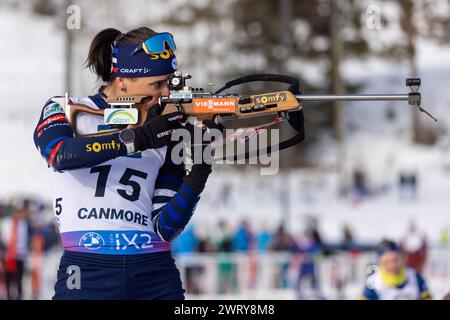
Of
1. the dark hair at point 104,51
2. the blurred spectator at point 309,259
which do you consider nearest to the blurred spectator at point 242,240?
the blurred spectator at point 309,259

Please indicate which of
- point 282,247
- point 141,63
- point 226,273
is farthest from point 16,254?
point 141,63

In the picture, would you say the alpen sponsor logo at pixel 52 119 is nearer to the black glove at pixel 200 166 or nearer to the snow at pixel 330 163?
the black glove at pixel 200 166

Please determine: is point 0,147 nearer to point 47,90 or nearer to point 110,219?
point 47,90

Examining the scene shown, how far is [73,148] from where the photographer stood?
493 centimetres

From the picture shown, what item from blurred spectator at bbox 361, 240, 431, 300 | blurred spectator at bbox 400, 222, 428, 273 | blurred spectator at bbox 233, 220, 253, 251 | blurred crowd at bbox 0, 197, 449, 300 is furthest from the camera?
blurred spectator at bbox 233, 220, 253, 251

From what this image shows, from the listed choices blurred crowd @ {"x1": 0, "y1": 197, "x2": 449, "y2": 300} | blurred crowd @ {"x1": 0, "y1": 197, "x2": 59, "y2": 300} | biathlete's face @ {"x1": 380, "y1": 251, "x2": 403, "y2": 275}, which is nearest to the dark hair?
biathlete's face @ {"x1": 380, "y1": 251, "x2": 403, "y2": 275}

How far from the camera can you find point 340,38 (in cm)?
5284

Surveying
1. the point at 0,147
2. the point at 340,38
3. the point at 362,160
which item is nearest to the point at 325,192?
the point at 362,160

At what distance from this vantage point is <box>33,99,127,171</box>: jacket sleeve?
4.92 meters

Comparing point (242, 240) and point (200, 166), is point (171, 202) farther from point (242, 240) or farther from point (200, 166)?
point (242, 240)

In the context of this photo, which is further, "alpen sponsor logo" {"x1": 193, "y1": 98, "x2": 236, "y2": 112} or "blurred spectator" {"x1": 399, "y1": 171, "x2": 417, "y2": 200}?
"blurred spectator" {"x1": 399, "y1": 171, "x2": 417, "y2": 200}

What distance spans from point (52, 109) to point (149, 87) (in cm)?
44

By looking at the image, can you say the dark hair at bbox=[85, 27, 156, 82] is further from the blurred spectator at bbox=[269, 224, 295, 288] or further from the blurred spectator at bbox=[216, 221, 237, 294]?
the blurred spectator at bbox=[269, 224, 295, 288]

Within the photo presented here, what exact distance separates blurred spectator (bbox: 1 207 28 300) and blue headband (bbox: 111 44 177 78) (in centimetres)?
1249
